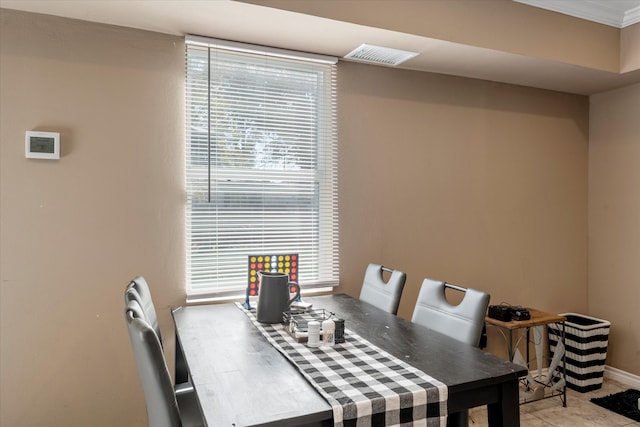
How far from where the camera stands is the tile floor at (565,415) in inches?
106

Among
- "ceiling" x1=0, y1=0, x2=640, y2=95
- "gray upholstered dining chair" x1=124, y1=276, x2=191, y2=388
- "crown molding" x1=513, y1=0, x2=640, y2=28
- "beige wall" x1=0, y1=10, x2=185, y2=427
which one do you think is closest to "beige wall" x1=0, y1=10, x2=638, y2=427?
"beige wall" x1=0, y1=10, x2=185, y2=427

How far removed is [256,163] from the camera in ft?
8.48

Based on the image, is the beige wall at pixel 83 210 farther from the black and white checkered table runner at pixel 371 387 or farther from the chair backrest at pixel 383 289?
the black and white checkered table runner at pixel 371 387

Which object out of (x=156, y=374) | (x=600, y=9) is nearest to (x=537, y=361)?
(x=600, y=9)

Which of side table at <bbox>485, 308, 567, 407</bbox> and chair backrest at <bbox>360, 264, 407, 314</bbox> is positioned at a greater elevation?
chair backrest at <bbox>360, 264, 407, 314</bbox>

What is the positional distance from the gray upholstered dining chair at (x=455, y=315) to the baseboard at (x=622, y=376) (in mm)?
2422

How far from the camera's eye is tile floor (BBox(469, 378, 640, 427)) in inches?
106

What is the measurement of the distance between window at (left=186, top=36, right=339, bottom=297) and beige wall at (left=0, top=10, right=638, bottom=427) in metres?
0.09

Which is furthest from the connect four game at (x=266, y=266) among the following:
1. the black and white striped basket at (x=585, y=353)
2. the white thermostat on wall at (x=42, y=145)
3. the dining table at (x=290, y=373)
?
the black and white striped basket at (x=585, y=353)

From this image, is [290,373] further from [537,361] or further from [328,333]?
[537,361]

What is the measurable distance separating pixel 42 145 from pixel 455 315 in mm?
2189

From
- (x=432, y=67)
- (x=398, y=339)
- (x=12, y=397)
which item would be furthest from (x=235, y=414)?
(x=432, y=67)

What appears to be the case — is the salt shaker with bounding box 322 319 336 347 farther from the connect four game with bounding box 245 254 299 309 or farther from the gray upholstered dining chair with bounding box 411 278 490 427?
the connect four game with bounding box 245 254 299 309

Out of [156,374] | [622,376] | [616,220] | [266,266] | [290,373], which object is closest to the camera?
[156,374]
